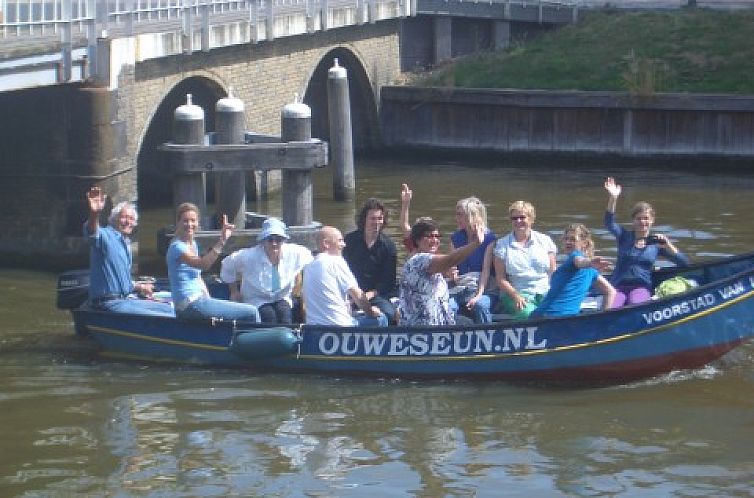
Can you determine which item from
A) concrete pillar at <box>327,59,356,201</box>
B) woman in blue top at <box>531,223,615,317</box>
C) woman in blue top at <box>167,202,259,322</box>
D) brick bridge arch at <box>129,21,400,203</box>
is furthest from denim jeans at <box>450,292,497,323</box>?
concrete pillar at <box>327,59,356,201</box>

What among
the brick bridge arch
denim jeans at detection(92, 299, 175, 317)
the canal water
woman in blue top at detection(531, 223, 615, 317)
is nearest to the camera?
the canal water

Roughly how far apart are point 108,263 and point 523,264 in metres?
3.97

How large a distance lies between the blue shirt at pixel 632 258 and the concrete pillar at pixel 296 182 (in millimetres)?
5923

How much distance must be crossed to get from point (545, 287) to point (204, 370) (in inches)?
132

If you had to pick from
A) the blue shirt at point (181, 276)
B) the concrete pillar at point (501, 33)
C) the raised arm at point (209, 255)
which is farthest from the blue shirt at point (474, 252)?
the concrete pillar at point (501, 33)

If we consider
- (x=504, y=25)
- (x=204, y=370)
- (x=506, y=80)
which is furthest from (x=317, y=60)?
(x=204, y=370)

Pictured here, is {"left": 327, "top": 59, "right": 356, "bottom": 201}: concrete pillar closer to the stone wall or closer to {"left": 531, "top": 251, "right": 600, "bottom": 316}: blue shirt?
the stone wall

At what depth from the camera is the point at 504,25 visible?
37.6 m

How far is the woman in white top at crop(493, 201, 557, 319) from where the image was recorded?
15.5 meters

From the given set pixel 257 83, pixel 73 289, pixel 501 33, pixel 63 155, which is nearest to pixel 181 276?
pixel 73 289

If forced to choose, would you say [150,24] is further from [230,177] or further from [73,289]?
[73,289]

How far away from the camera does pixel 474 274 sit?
16.5 meters

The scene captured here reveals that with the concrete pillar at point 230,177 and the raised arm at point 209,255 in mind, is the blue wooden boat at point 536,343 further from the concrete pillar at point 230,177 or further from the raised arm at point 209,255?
the concrete pillar at point 230,177

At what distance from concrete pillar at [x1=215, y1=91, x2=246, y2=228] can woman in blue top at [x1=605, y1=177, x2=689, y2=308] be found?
6595mm
